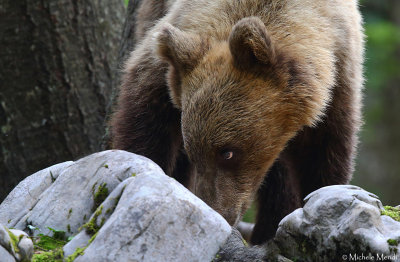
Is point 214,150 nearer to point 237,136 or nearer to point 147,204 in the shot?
point 237,136

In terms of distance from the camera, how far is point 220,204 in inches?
192

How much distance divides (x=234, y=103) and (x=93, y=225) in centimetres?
141

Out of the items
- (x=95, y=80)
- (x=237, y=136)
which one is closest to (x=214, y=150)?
(x=237, y=136)

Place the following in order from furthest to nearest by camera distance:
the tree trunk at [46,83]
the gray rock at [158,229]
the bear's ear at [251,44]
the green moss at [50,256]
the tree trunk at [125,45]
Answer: the tree trunk at [46,83]
the tree trunk at [125,45]
the bear's ear at [251,44]
the green moss at [50,256]
the gray rock at [158,229]

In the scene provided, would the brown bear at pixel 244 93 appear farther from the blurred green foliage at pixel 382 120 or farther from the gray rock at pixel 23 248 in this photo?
the blurred green foliage at pixel 382 120

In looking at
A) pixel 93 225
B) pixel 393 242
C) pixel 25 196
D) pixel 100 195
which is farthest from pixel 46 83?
pixel 393 242

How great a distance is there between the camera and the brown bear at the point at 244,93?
4.72 metres

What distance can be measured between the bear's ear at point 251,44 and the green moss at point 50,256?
1.86 m

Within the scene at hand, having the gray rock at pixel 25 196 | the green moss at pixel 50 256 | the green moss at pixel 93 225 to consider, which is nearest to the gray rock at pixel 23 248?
the green moss at pixel 50 256

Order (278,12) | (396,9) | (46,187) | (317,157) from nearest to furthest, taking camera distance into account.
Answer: (46,187)
(278,12)
(317,157)
(396,9)

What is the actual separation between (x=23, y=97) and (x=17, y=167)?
75 centimetres

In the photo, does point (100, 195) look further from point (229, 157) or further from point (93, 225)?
point (229, 157)

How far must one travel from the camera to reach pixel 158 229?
363 centimetres

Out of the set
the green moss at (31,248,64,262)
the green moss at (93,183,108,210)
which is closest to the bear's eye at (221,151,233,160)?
the green moss at (93,183,108,210)
